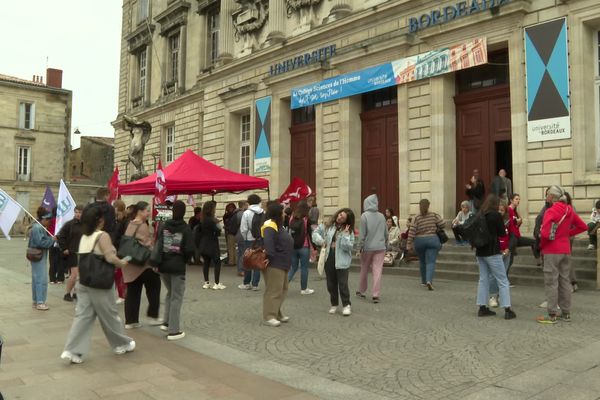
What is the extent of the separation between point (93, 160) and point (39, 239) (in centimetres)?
5177

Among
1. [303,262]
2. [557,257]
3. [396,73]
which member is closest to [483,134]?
[396,73]

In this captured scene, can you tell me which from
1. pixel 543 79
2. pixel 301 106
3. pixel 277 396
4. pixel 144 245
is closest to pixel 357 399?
pixel 277 396

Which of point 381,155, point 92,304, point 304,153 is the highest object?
point 304,153

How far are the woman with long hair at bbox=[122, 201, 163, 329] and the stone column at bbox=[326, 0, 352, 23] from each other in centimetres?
1308

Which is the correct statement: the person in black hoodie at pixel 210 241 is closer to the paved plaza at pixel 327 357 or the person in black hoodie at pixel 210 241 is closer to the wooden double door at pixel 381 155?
the paved plaza at pixel 327 357

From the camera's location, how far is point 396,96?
55.5ft

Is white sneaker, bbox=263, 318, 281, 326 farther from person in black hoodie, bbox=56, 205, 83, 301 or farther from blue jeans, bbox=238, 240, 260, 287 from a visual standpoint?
person in black hoodie, bbox=56, 205, 83, 301

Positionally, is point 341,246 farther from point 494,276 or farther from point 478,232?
point 494,276

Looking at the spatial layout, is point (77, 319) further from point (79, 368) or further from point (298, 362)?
point (298, 362)

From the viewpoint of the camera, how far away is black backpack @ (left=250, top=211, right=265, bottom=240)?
943 cm

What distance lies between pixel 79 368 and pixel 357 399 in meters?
2.69

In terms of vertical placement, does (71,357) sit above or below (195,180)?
below

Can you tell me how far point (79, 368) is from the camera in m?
5.04

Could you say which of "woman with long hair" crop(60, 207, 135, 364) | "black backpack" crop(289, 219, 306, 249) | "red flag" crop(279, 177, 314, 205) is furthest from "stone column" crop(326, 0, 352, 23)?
"woman with long hair" crop(60, 207, 135, 364)
